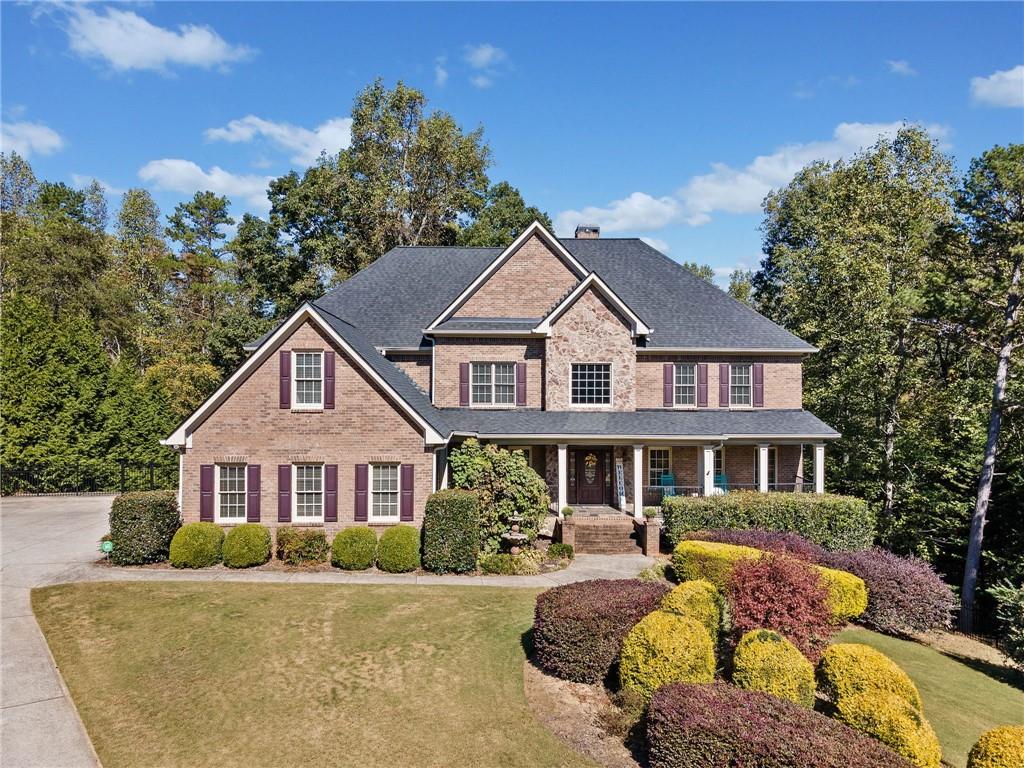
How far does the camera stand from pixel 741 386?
24.3 m

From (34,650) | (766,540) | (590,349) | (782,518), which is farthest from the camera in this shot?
(590,349)

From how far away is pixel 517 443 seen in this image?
2272 centimetres

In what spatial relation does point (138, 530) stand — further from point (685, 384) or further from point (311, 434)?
point (685, 384)

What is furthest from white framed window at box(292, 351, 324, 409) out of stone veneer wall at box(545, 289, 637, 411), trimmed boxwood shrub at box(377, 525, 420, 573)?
stone veneer wall at box(545, 289, 637, 411)

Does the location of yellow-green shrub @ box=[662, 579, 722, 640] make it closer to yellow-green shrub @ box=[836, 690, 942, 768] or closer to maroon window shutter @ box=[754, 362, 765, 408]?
yellow-green shrub @ box=[836, 690, 942, 768]

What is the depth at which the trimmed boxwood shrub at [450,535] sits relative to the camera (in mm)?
16125

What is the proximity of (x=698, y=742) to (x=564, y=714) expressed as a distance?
272 cm

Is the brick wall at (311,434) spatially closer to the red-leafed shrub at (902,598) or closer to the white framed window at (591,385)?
the white framed window at (591,385)

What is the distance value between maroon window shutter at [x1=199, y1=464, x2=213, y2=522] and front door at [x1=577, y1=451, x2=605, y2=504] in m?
13.9

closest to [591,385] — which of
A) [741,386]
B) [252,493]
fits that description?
[741,386]

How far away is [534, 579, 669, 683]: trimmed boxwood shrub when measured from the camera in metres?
Answer: 9.91

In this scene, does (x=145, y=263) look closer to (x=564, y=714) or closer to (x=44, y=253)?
(x=44, y=253)

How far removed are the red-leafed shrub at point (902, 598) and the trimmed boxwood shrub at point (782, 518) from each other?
3633mm

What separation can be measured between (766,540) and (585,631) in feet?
27.2
